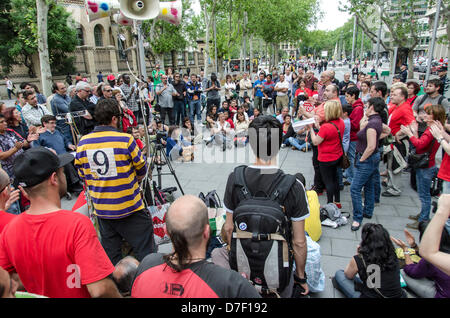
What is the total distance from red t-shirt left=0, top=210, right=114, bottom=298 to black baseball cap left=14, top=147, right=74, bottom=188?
A: 20 cm

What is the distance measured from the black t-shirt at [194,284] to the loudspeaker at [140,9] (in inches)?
140

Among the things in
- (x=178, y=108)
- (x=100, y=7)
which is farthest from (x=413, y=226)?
(x=178, y=108)

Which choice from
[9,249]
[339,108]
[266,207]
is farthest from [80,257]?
[339,108]

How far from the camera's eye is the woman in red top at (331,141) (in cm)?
398

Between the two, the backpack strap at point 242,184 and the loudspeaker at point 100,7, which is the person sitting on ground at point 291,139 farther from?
the backpack strap at point 242,184

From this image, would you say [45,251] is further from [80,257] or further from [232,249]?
[232,249]

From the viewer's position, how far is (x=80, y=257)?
155 centimetres

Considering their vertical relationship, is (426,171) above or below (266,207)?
below

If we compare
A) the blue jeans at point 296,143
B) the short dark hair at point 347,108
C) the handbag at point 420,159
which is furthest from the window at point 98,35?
the handbag at point 420,159

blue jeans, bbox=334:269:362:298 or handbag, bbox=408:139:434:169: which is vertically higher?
handbag, bbox=408:139:434:169

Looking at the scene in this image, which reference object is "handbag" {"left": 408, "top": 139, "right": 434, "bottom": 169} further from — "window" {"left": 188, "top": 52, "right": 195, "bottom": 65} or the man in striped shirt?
"window" {"left": 188, "top": 52, "right": 195, "bottom": 65}

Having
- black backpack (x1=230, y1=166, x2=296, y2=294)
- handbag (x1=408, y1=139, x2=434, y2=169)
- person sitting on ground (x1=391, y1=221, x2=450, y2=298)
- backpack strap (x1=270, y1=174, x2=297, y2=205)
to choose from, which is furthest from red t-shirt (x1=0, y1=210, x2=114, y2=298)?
handbag (x1=408, y1=139, x2=434, y2=169)

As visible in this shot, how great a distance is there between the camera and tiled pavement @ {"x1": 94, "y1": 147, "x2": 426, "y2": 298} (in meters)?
3.52
